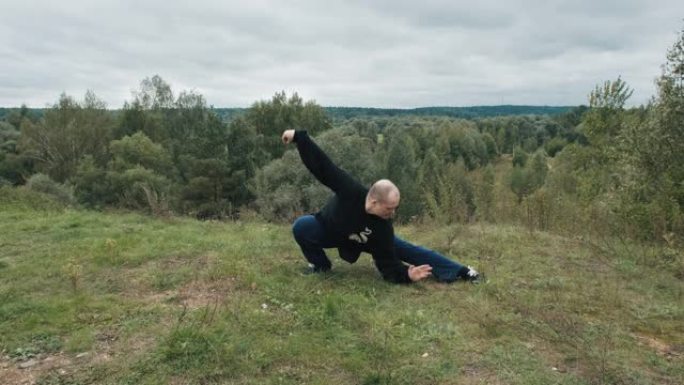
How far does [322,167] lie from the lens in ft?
16.9

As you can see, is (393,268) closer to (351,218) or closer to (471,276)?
(351,218)

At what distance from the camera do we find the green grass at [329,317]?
3.52 meters

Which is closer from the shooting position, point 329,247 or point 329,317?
point 329,317

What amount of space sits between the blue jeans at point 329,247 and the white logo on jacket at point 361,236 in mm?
284

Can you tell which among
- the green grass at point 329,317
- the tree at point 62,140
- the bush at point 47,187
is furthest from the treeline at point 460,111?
the green grass at point 329,317

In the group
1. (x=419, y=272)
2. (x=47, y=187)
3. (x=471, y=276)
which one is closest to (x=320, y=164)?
(x=419, y=272)

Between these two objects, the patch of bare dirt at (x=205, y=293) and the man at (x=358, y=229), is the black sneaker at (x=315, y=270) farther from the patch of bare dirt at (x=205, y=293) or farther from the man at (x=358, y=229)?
the patch of bare dirt at (x=205, y=293)

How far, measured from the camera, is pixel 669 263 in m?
6.44

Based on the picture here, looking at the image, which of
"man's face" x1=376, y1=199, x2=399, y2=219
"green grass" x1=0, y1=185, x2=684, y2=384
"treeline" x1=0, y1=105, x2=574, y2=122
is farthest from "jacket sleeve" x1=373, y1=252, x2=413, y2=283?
"treeline" x1=0, y1=105, x2=574, y2=122

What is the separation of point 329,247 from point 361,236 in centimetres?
59

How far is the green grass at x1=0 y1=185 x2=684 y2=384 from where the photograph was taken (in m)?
3.52

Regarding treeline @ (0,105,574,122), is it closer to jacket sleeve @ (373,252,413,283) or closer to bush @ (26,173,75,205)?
bush @ (26,173,75,205)

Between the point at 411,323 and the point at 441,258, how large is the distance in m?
1.56

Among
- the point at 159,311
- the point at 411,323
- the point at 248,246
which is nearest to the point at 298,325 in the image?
the point at 411,323
